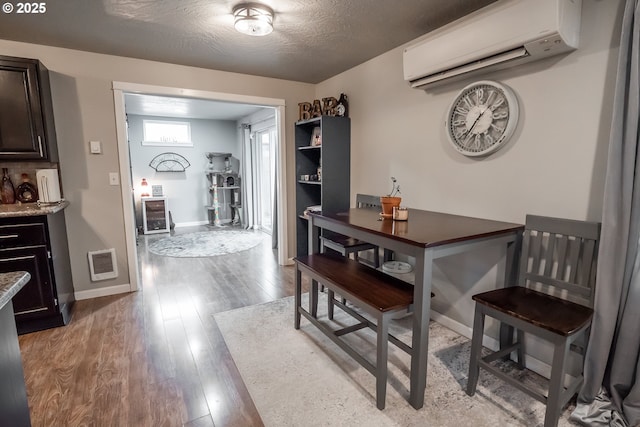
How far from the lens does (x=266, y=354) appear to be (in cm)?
214

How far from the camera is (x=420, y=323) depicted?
160cm

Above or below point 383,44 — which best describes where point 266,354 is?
below

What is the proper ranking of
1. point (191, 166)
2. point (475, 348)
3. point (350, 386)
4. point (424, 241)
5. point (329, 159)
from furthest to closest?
point (191, 166) → point (329, 159) → point (350, 386) → point (475, 348) → point (424, 241)

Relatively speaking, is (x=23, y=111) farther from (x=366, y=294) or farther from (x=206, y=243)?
(x=206, y=243)

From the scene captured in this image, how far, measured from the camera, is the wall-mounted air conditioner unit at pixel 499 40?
1590mm

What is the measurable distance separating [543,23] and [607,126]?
1.96 ft

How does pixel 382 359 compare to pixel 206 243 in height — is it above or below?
above

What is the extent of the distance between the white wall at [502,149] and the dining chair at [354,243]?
0.20 m

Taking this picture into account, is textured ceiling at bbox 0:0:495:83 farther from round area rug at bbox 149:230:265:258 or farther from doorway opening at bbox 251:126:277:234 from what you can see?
doorway opening at bbox 251:126:277:234

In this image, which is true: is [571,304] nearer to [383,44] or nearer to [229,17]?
[383,44]

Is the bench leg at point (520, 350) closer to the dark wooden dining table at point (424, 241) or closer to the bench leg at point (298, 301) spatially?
the dark wooden dining table at point (424, 241)

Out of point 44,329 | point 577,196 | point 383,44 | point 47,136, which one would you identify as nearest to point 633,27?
point 577,196

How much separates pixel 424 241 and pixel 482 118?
112 cm

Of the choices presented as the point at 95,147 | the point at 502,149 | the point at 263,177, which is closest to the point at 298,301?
the point at 502,149
